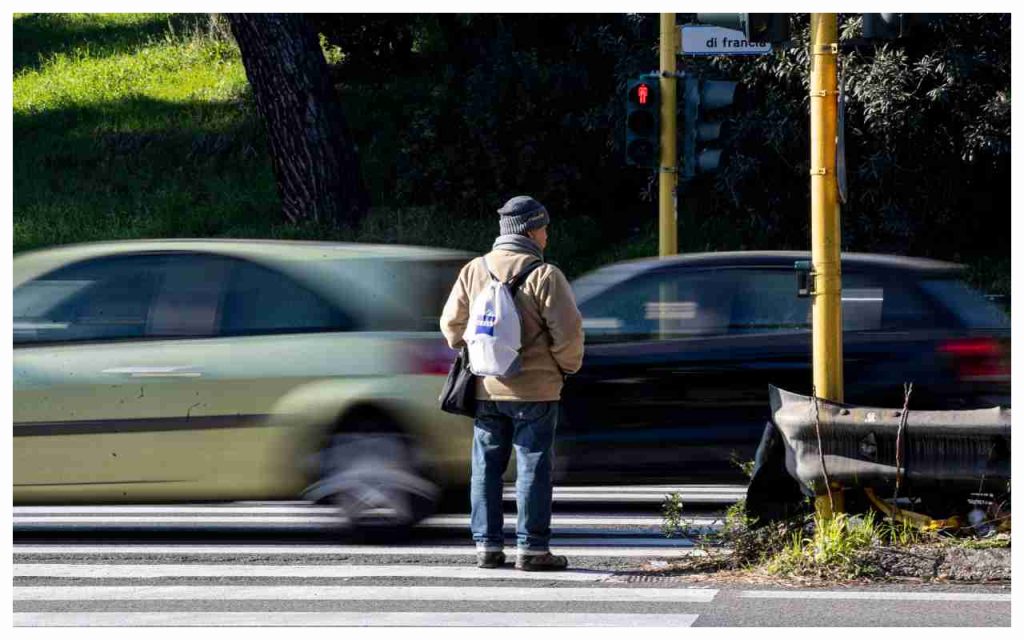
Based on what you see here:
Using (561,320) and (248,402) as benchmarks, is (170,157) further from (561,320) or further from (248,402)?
(561,320)

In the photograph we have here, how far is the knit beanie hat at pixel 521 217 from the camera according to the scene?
273 inches

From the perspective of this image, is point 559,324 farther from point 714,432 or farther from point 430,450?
point 714,432

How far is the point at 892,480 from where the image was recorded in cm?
672

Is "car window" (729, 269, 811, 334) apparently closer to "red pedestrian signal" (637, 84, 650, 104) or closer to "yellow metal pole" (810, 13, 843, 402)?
"yellow metal pole" (810, 13, 843, 402)

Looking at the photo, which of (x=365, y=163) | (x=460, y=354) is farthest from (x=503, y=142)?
(x=460, y=354)

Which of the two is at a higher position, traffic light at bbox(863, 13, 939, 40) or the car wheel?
traffic light at bbox(863, 13, 939, 40)

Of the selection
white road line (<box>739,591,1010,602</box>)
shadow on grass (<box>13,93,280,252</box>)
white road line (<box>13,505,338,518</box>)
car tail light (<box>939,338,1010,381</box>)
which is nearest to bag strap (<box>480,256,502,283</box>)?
white road line (<box>739,591,1010,602</box>)

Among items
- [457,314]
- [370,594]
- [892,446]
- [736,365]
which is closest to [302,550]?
[370,594]

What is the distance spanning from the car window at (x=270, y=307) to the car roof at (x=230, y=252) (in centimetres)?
9

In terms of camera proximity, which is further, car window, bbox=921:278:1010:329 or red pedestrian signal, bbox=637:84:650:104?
red pedestrian signal, bbox=637:84:650:104

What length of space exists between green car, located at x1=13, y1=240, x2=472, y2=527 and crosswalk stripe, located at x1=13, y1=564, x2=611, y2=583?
0.56 meters

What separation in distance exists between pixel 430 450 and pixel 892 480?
2.15 metres

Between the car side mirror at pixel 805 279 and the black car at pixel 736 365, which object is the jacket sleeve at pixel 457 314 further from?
the black car at pixel 736 365

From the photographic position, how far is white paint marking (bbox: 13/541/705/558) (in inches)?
294
